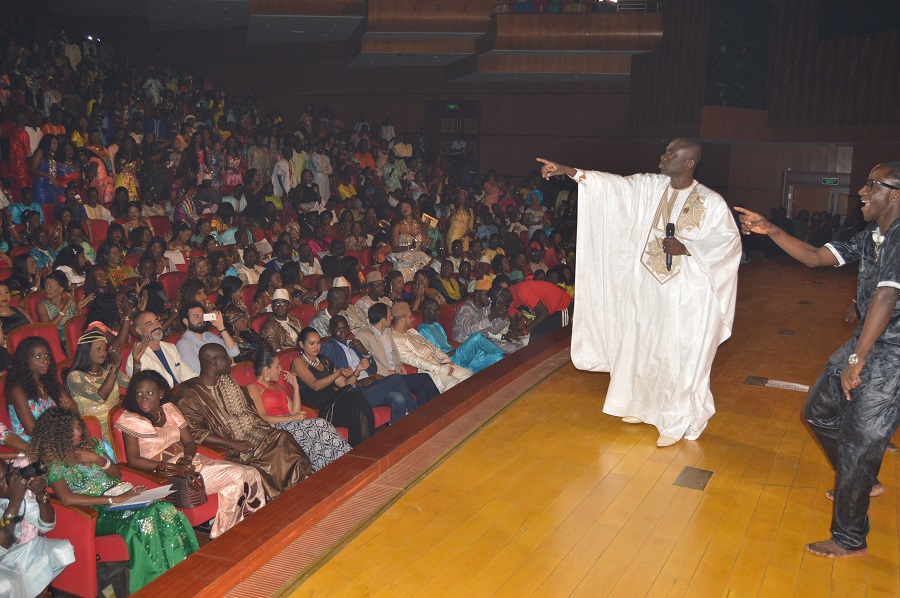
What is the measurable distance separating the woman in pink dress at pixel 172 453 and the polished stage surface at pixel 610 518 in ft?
3.17

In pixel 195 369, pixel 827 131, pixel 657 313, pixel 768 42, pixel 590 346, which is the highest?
pixel 768 42

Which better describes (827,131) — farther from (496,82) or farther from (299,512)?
(299,512)

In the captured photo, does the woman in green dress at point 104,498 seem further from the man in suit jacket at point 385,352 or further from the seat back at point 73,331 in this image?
the man in suit jacket at point 385,352

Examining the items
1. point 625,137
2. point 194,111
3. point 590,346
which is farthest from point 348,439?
point 625,137

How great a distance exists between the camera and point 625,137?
13.5m

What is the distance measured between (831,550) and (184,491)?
2646 mm

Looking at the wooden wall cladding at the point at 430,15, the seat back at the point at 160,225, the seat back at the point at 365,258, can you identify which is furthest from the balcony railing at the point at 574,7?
the seat back at the point at 160,225

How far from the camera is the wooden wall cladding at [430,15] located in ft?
37.5

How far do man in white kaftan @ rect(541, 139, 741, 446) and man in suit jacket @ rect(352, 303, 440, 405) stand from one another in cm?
142

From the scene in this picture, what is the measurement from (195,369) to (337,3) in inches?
310

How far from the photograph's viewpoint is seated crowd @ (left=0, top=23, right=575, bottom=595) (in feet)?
12.7

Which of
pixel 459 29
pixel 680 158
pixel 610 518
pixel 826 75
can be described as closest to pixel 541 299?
pixel 680 158

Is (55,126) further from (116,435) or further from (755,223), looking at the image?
(755,223)

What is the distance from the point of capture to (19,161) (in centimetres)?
804
